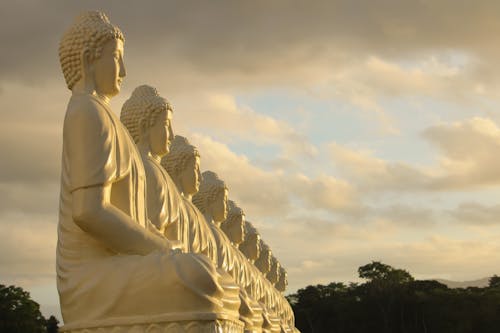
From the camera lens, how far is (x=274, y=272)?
25219 mm

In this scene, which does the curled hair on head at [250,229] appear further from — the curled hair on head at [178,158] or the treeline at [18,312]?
the treeline at [18,312]

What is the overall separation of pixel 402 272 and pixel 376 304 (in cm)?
739

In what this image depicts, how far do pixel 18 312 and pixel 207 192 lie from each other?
25.1 m

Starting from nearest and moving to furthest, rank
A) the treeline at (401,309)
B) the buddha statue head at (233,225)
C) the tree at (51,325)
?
the buddha statue head at (233,225) → the tree at (51,325) → the treeline at (401,309)

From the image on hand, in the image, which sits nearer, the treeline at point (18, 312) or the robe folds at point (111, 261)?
the robe folds at point (111, 261)

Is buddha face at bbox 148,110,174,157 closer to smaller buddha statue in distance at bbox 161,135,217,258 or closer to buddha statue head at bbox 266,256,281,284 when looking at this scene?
smaller buddha statue in distance at bbox 161,135,217,258

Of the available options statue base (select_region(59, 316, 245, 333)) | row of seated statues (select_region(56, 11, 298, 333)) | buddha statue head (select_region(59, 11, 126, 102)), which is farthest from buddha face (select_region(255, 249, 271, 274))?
statue base (select_region(59, 316, 245, 333))

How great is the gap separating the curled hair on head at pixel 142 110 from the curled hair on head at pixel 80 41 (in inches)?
84.3

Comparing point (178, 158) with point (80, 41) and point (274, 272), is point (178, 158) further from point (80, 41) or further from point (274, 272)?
point (274, 272)

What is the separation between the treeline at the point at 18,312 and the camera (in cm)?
3847

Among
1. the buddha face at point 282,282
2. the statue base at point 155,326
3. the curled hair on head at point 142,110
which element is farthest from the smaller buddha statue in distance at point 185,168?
the buddha face at point 282,282

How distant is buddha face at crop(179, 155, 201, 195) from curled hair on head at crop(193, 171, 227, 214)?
2.05 m

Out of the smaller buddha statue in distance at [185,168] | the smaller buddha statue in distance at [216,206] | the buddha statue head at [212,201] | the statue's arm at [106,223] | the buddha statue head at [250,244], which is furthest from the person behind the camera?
the buddha statue head at [250,244]

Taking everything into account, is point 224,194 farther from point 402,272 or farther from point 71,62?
point 402,272
